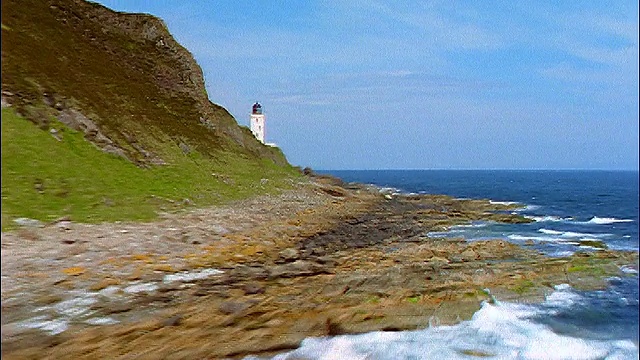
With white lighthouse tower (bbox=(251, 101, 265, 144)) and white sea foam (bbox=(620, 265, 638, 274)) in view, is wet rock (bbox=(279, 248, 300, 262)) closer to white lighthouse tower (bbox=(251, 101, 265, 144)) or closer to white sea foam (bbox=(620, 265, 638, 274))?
white sea foam (bbox=(620, 265, 638, 274))

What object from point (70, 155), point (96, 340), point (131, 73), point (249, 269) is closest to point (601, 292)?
point (249, 269)

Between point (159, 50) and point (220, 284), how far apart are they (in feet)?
142

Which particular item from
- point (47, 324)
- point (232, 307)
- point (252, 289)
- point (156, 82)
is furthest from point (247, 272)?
point (156, 82)

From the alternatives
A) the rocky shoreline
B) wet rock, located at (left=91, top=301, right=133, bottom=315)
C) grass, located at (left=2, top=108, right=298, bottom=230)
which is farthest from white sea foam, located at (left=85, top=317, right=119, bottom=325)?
grass, located at (left=2, top=108, right=298, bottom=230)

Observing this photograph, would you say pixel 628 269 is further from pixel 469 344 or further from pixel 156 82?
pixel 156 82

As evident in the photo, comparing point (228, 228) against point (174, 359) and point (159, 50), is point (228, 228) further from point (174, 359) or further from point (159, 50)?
point (159, 50)

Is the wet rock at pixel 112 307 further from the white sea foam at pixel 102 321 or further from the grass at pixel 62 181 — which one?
the grass at pixel 62 181

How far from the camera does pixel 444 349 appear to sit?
28.3 feet

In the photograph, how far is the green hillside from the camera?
3.50 meters

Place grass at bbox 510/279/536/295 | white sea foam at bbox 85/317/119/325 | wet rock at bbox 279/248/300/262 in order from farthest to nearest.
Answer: wet rock at bbox 279/248/300/262 → grass at bbox 510/279/536/295 → white sea foam at bbox 85/317/119/325

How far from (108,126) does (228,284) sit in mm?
9140

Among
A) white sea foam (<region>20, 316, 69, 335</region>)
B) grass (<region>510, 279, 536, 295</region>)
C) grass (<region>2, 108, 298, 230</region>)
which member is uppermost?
grass (<region>2, 108, 298, 230</region>)

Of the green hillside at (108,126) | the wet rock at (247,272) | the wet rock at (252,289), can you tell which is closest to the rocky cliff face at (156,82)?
the green hillside at (108,126)

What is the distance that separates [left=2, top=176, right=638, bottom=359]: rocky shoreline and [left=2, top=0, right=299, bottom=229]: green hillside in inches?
15.0
